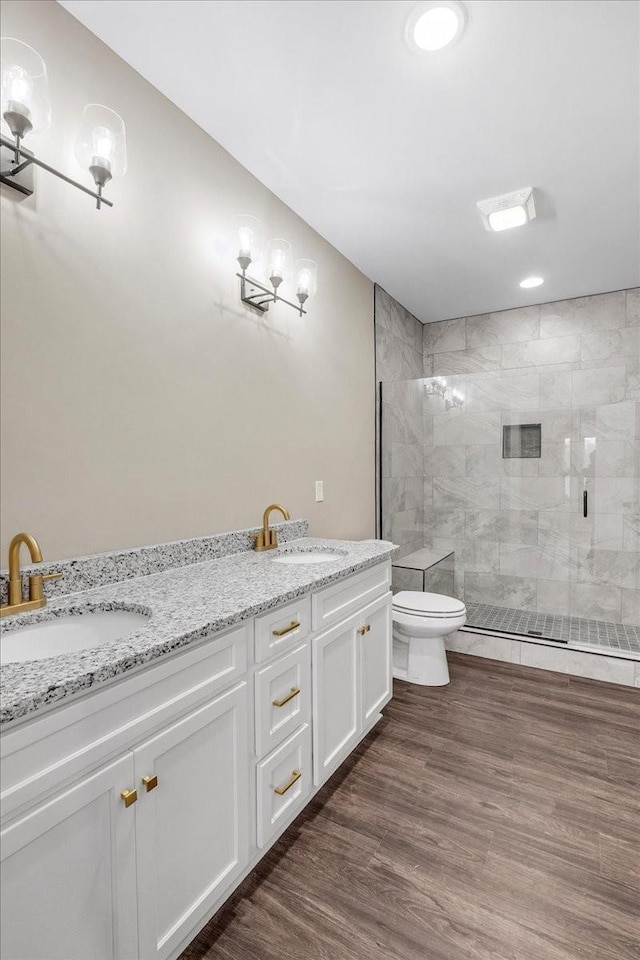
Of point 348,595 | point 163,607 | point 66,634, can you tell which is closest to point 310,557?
point 348,595

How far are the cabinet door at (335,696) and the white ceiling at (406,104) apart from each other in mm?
1905

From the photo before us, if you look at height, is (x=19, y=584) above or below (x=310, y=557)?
above

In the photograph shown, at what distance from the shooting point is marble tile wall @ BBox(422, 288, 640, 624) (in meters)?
3.20

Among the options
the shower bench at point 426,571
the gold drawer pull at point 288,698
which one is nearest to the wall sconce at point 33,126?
the gold drawer pull at point 288,698

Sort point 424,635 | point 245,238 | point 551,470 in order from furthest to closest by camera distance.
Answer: point 551,470, point 424,635, point 245,238

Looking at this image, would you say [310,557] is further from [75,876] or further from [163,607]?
[75,876]

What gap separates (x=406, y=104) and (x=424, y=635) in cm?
245

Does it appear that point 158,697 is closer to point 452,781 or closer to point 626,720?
point 452,781

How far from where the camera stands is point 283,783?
1.49m

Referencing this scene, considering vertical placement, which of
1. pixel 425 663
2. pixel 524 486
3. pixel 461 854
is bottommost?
pixel 461 854

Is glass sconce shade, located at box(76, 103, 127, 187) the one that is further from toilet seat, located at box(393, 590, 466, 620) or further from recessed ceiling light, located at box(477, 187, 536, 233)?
toilet seat, located at box(393, 590, 466, 620)

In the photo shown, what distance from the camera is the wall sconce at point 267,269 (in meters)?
1.97

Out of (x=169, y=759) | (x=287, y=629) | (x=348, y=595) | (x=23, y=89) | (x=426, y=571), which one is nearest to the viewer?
(x=169, y=759)

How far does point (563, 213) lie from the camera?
248 centimetres
